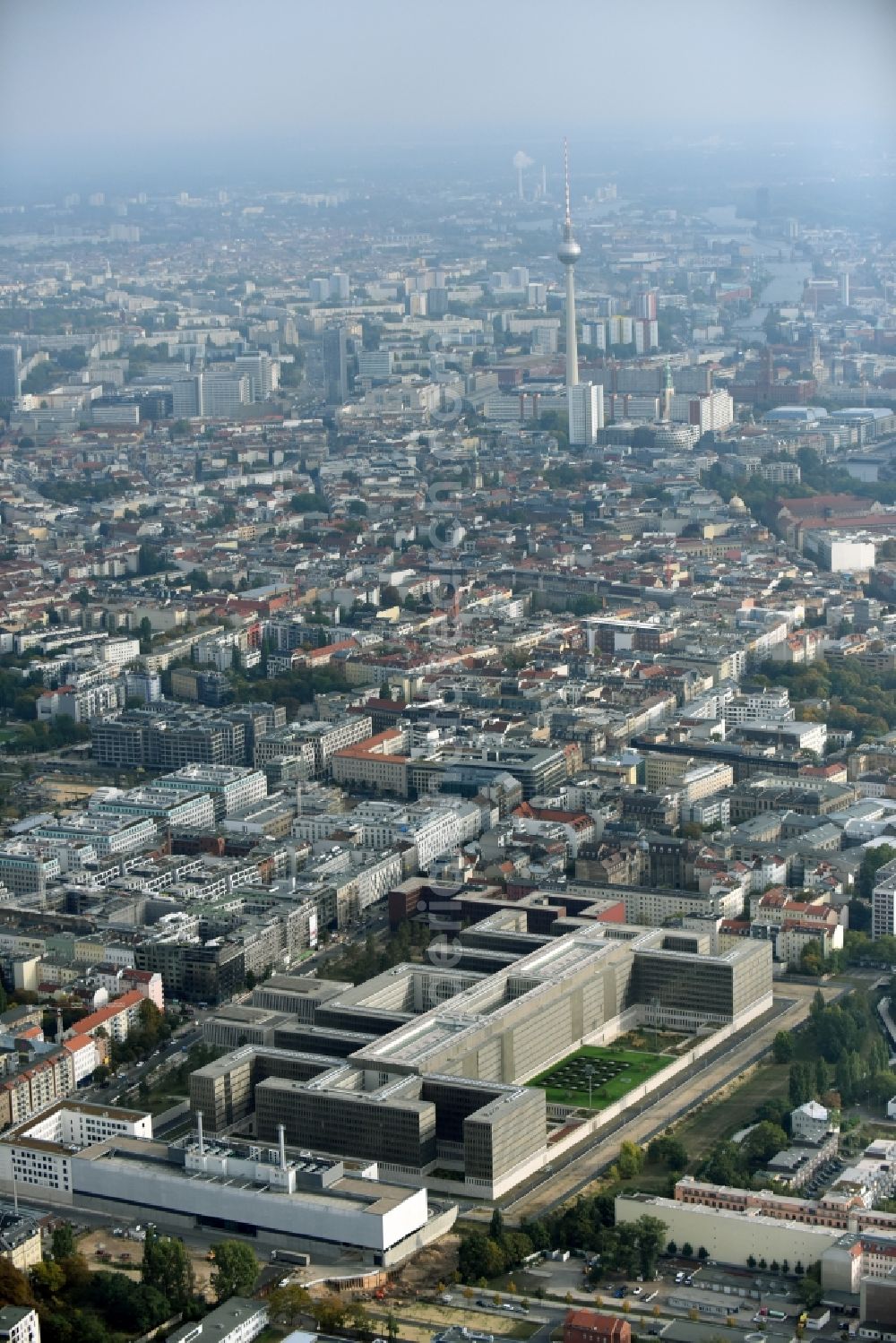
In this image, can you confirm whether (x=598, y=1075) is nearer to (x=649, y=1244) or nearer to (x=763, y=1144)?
(x=763, y=1144)

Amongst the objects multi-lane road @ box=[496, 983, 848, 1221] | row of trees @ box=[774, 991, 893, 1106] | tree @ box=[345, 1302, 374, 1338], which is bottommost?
multi-lane road @ box=[496, 983, 848, 1221]

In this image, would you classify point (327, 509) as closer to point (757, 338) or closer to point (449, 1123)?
point (757, 338)

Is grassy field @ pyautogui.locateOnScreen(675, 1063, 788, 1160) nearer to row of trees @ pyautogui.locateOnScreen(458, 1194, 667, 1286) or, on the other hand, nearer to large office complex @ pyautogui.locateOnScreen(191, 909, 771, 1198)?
large office complex @ pyautogui.locateOnScreen(191, 909, 771, 1198)

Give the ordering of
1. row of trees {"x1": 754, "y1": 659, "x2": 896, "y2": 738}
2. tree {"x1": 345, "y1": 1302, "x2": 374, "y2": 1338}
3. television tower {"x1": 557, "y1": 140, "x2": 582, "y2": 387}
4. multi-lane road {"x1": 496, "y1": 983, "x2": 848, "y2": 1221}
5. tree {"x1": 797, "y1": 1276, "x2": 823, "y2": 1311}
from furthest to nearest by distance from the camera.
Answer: television tower {"x1": 557, "y1": 140, "x2": 582, "y2": 387} < row of trees {"x1": 754, "y1": 659, "x2": 896, "y2": 738} < multi-lane road {"x1": 496, "y1": 983, "x2": 848, "y2": 1221} < tree {"x1": 797, "y1": 1276, "x2": 823, "y2": 1311} < tree {"x1": 345, "y1": 1302, "x2": 374, "y2": 1338}

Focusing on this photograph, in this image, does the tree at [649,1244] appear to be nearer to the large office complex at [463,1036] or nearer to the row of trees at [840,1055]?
the large office complex at [463,1036]

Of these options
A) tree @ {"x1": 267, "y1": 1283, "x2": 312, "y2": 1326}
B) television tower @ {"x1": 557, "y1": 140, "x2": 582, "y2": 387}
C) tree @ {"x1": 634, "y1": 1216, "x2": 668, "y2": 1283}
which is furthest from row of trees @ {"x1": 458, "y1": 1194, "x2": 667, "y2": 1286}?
television tower @ {"x1": 557, "y1": 140, "x2": 582, "y2": 387}

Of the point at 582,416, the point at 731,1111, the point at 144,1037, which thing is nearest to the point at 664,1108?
the point at 731,1111

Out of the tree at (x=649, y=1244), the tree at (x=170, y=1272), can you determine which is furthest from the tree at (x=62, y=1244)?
the tree at (x=649, y=1244)
